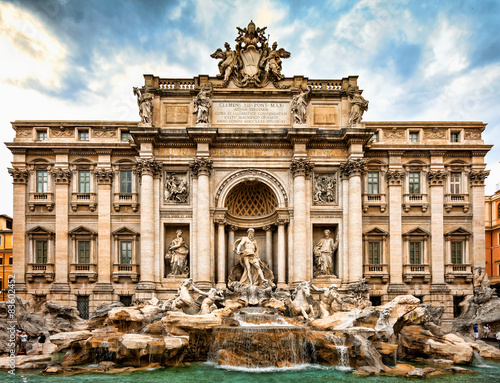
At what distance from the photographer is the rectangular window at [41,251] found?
26.2 meters

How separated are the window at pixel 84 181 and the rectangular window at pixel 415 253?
22.2 meters

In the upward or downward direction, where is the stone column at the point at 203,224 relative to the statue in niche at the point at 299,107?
downward

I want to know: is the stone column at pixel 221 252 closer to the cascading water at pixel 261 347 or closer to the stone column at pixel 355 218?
the cascading water at pixel 261 347

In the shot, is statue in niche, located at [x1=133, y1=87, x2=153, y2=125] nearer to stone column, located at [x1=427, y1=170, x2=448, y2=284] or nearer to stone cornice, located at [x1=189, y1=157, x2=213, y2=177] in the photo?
stone cornice, located at [x1=189, y1=157, x2=213, y2=177]

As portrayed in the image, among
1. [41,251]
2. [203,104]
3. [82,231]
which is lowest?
[41,251]

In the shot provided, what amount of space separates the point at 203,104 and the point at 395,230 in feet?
49.4

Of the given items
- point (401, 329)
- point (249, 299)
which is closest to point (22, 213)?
point (249, 299)

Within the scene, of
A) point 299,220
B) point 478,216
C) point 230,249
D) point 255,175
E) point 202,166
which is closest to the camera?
point 299,220

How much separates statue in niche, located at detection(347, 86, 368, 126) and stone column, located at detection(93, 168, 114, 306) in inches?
636

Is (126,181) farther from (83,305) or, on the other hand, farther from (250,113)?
(250,113)

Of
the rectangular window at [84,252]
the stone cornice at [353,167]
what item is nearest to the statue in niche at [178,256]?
the rectangular window at [84,252]

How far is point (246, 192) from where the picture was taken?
1062 inches

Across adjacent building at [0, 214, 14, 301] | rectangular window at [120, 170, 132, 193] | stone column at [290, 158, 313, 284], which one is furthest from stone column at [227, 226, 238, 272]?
adjacent building at [0, 214, 14, 301]

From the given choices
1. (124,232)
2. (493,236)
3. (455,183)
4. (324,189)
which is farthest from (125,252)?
(493,236)
